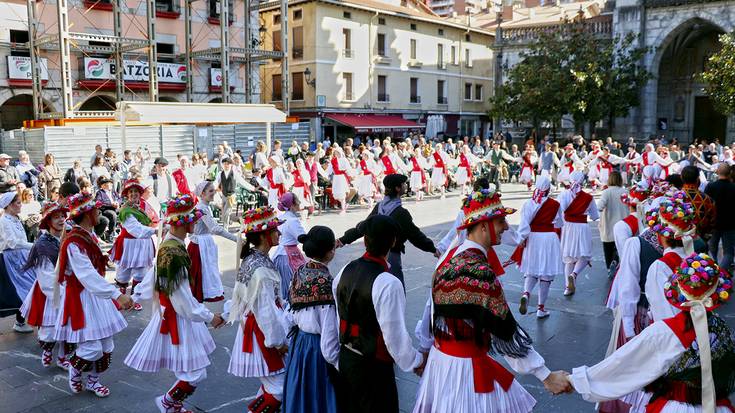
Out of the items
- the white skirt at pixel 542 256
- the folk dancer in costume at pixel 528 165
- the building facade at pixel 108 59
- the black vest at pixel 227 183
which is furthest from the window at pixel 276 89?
the white skirt at pixel 542 256

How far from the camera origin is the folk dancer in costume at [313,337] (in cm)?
400

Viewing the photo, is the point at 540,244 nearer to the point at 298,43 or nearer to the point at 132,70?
the point at 132,70

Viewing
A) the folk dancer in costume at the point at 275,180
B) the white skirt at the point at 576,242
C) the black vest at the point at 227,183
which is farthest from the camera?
the folk dancer in costume at the point at 275,180

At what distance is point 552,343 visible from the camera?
6.95 m

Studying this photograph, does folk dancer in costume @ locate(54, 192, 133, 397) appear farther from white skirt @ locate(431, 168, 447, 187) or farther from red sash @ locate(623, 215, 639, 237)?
white skirt @ locate(431, 168, 447, 187)

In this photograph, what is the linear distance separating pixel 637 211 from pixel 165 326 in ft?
16.2

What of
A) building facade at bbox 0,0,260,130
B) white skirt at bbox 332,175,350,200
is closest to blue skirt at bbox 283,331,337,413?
white skirt at bbox 332,175,350,200

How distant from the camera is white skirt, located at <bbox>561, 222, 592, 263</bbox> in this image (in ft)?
29.3

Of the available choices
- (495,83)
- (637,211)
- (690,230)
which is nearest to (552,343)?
(637,211)

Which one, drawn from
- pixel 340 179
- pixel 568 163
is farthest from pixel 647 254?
pixel 568 163

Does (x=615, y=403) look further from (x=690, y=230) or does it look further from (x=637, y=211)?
(x=637, y=211)

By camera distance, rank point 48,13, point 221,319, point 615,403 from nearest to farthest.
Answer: point 615,403
point 221,319
point 48,13

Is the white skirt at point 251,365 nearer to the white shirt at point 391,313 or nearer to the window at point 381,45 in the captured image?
the white shirt at point 391,313

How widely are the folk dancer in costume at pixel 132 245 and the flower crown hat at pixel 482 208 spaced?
17.0 feet
